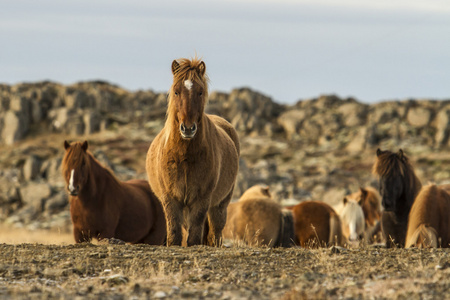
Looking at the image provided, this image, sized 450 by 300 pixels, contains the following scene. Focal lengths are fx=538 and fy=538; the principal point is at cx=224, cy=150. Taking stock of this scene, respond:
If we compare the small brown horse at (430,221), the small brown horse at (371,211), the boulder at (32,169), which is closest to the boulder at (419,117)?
the boulder at (32,169)

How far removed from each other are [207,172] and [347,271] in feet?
9.36

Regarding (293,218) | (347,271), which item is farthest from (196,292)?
(293,218)

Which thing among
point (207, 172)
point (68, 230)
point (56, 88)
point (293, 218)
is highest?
point (56, 88)

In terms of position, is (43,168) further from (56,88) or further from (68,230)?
(56,88)

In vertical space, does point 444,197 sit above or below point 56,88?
below

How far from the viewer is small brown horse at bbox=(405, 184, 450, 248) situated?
9.32m

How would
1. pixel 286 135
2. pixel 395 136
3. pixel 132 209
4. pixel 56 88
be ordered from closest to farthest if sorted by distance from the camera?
1. pixel 132 209
2. pixel 395 136
3. pixel 286 135
4. pixel 56 88

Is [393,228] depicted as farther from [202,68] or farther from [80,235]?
[80,235]

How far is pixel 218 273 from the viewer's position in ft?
19.2

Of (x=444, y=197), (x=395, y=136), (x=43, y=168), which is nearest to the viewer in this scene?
(x=444, y=197)

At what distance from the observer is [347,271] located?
5.80 meters

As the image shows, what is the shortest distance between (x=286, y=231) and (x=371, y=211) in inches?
220

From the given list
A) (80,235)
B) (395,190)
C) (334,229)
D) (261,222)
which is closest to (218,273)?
(80,235)

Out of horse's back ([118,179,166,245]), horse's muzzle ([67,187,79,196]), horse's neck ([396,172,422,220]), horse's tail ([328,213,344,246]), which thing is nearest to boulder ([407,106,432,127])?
horse's tail ([328,213,344,246])
